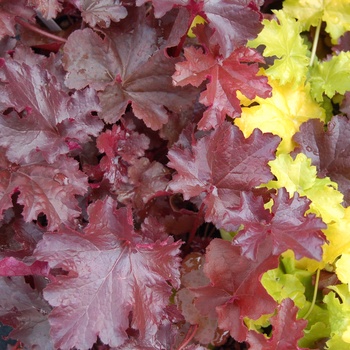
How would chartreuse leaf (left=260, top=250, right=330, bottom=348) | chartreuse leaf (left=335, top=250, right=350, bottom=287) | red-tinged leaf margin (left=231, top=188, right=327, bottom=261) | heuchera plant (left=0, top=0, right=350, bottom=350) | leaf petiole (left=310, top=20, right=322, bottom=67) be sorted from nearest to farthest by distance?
red-tinged leaf margin (left=231, top=188, right=327, bottom=261)
heuchera plant (left=0, top=0, right=350, bottom=350)
chartreuse leaf (left=335, top=250, right=350, bottom=287)
chartreuse leaf (left=260, top=250, right=330, bottom=348)
leaf petiole (left=310, top=20, right=322, bottom=67)

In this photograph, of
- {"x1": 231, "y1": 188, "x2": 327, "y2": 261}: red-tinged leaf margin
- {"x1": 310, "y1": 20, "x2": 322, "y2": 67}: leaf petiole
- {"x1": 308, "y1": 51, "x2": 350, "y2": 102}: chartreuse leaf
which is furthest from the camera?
{"x1": 310, "y1": 20, "x2": 322, "y2": 67}: leaf petiole

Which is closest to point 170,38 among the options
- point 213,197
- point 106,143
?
point 106,143

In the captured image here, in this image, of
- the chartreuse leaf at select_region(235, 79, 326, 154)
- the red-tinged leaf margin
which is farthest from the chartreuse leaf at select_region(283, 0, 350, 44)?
the red-tinged leaf margin

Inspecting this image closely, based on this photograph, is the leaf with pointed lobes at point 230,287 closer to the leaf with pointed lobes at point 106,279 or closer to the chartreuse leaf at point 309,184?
the leaf with pointed lobes at point 106,279

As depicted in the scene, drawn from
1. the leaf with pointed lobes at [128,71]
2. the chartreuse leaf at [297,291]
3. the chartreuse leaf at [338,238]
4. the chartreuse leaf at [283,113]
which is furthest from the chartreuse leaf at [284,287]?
the leaf with pointed lobes at [128,71]

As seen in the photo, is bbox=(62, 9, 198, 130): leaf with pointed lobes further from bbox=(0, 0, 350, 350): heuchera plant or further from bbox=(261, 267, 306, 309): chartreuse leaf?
bbox=(261, 267, 306, 309): chartreuse leaf

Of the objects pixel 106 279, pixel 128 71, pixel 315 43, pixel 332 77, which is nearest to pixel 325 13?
Result: pixel 315 43
